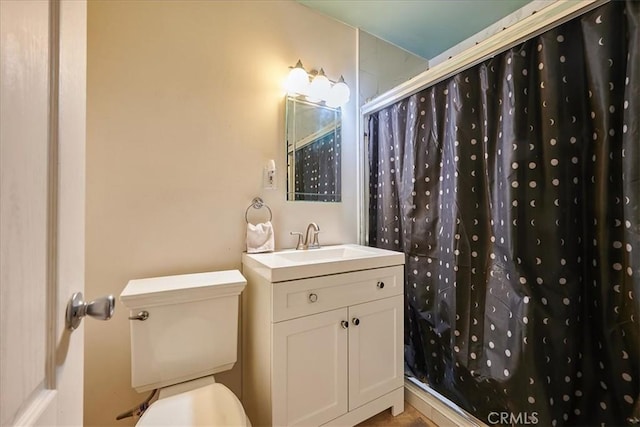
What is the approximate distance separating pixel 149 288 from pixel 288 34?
1.62 metres

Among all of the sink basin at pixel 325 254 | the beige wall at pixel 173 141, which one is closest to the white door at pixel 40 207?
the beige wall at pixel 173 141

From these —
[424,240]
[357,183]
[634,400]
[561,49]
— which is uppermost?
[561,49]

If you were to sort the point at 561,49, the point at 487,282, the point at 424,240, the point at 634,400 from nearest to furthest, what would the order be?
the point at 634,400 → the point at 561,49 → the point at 487,282 → the point at 424,240

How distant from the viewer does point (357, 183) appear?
1959mm

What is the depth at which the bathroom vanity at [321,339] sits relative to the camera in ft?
3.74

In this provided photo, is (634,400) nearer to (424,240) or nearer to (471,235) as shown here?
(471,235)

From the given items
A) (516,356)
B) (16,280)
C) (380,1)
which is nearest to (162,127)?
(16,280)

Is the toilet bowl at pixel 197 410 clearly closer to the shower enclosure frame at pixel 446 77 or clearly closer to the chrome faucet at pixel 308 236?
the chrome faucet at pixel 308 236

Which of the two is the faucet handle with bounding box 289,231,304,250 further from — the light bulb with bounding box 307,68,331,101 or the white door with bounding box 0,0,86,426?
the white door with bounding box 0,0,86,426

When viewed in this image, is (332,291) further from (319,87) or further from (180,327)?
(319,87)

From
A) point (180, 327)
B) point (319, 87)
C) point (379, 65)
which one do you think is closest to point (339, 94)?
point (319, 87)

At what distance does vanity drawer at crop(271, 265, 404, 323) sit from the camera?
1.14m

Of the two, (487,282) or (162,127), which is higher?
(162,127)

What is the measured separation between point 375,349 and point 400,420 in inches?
17.2
